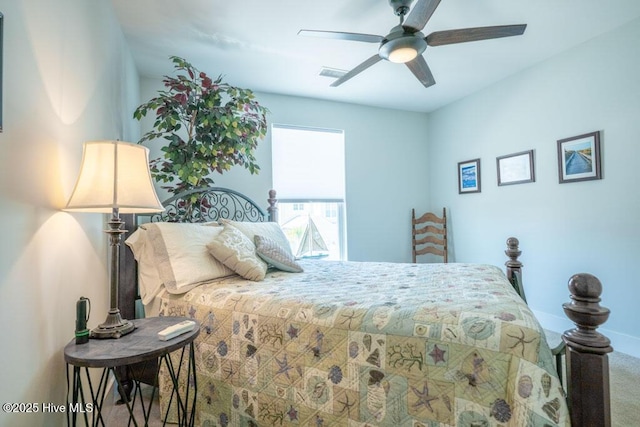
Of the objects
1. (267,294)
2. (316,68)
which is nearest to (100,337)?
(267,294)

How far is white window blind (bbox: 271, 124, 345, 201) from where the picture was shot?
155 inches

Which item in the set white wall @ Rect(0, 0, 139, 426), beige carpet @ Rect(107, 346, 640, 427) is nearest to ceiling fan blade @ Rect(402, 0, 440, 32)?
white wall @ Rect(0, 0, 139, 426)

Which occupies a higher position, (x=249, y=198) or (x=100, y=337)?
(x=249, y=198)

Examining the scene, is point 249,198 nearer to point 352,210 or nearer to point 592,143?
point 352,210

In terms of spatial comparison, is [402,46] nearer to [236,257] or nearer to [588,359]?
[236,257]

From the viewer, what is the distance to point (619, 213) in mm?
2713

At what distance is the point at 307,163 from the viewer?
13.5 ft

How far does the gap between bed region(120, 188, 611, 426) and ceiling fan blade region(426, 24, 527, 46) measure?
4.84ft

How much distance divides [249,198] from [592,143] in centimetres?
336

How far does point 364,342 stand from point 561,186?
2.97m

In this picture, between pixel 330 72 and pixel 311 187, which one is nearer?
pixel 330 72

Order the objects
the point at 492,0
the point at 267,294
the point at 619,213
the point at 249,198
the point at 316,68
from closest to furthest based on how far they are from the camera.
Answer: the point at 267,294 < the point at 492,0 < the point at 619,213 < the point at 316,68 < the point at 249,198

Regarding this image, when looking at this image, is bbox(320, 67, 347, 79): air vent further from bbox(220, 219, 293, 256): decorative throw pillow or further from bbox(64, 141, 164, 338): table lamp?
bbox(64, 141, 164, 338): table lamp

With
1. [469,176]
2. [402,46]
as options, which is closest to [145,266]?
[402,46]
